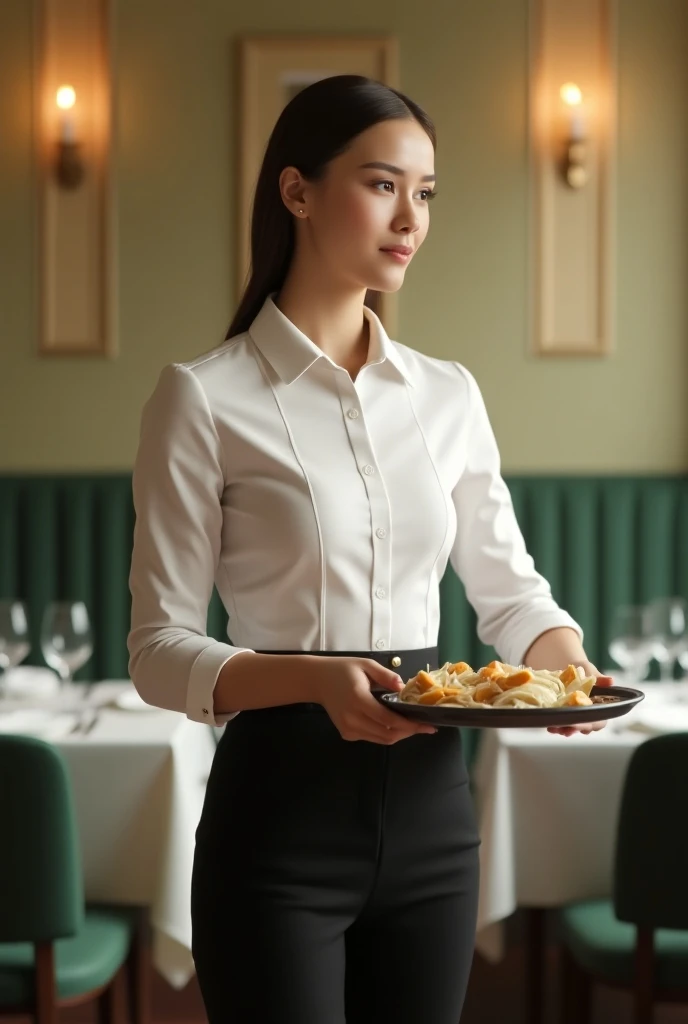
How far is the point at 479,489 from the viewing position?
156 centimetres

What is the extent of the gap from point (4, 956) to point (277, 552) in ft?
4.64

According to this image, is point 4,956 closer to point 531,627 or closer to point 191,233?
point 531,627

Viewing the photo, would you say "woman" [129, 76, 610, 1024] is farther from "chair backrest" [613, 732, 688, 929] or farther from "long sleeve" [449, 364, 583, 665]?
"chair backrest" [613, 732, 688, 929]

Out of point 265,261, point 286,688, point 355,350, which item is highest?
point 265,261

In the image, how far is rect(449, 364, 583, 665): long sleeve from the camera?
60.4 inches

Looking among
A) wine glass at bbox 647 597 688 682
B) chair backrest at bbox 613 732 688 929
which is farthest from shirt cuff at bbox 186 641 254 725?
wine glass at bbox 647 597 688 682

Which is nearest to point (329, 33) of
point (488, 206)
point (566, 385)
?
point (488, 206)

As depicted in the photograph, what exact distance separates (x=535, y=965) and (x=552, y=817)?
21.9 inches

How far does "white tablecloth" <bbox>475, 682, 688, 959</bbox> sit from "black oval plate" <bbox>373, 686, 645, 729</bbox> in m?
1.53

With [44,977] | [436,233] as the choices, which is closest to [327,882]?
[44,977]

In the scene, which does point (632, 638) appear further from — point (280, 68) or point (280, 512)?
point (280, 68)

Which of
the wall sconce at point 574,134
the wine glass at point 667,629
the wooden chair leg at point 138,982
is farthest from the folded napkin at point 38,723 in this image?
the wall sconce at point 574,134

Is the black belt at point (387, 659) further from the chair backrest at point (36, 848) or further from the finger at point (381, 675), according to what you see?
the chair backrest at point (36, 848)

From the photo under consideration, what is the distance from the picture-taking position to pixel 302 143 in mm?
1451
